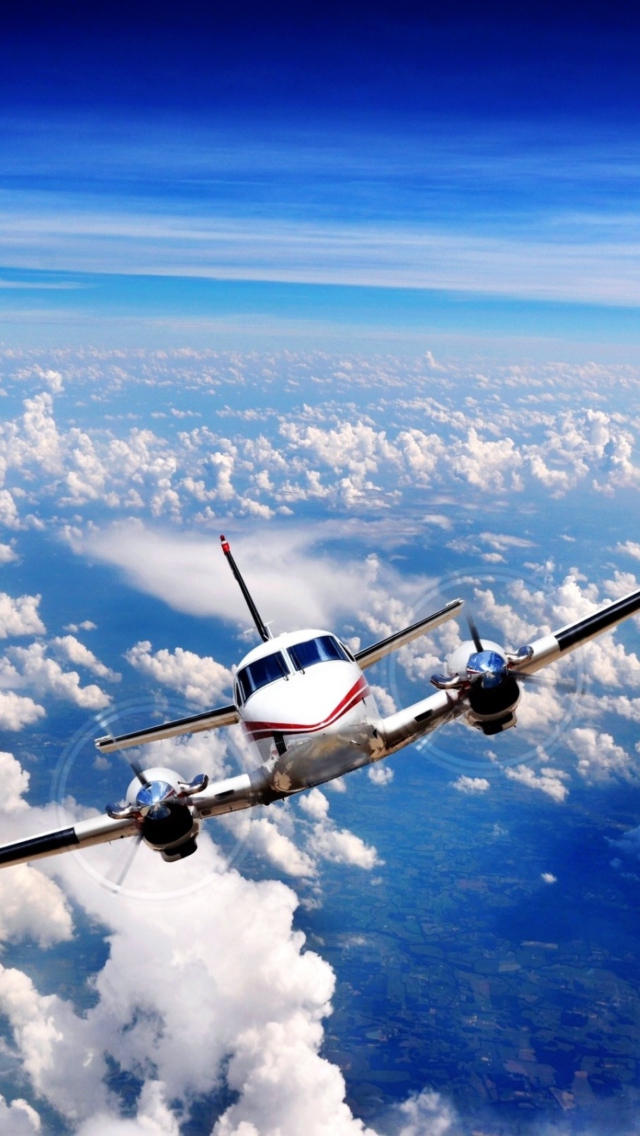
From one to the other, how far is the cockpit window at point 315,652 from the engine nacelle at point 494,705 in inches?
134

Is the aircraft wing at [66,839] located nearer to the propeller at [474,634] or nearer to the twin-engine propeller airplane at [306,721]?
the twin-engine propeller airplane at [306,721]

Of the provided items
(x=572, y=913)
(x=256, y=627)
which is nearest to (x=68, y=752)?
(x=256, y=627)

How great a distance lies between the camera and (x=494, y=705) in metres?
21.7

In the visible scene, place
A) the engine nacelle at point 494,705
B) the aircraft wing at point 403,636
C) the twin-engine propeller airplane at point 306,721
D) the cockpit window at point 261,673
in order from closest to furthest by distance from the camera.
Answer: the twin-engine propeller airplane at point 306,721 → the cockpit window at point 261,673 → the engine nacelle at point 494,705 → the aircraft wing at point 403,636

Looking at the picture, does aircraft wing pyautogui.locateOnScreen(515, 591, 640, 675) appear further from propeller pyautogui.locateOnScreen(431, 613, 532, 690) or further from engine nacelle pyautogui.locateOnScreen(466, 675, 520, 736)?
engine nacelle pyautogui.locateOnScreen(466, 675, 520, 736)

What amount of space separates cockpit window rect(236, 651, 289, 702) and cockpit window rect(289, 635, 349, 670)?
340 mm

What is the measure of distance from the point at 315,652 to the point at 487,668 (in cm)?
429

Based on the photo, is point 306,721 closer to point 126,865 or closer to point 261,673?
point 261,673

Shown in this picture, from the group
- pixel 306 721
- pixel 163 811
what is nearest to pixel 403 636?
pixel 306 721

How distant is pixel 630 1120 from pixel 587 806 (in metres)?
71.6

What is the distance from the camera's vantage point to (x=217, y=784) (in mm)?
22391

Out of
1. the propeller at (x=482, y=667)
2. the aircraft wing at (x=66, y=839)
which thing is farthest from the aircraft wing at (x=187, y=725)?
the propeller at (x=482, y=667)

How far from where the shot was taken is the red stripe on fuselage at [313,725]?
19.3m

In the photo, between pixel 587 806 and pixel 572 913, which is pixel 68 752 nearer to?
pixel 572 913
